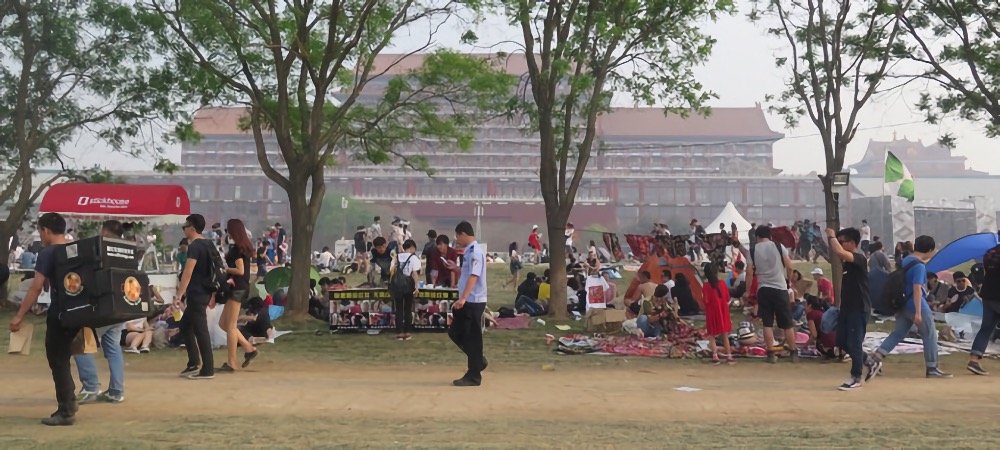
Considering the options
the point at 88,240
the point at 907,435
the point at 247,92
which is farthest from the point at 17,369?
the point at 907,435

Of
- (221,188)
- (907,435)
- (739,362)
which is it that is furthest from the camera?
(221,188)

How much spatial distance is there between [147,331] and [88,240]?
5082mm

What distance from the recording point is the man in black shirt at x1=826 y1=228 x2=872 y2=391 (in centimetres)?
791

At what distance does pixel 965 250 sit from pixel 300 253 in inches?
406

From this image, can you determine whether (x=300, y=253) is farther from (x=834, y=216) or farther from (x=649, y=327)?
(x=834, y=216)

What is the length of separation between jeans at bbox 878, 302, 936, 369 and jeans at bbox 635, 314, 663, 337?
3.29 meters

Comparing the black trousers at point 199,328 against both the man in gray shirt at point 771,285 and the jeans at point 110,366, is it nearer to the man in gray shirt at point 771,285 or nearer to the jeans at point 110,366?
the jeans at point 110,366

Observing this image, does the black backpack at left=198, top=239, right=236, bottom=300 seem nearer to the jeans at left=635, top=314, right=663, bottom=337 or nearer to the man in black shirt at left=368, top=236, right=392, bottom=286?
the jeans at left=635, top=314, right=663, bottom=337

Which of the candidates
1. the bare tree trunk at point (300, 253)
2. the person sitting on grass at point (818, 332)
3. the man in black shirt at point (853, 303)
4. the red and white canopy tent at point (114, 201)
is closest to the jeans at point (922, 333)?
the man in black shirt at point (853, 303)

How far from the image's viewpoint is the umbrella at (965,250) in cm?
1323

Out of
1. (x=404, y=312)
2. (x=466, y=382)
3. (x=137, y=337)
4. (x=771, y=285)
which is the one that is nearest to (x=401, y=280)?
(x=404, y=312)

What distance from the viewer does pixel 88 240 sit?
6.00 meters

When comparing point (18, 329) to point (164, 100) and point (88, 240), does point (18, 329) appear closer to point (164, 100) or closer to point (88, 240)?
point (88, 240)

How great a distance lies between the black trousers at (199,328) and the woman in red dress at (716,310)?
212 inches
